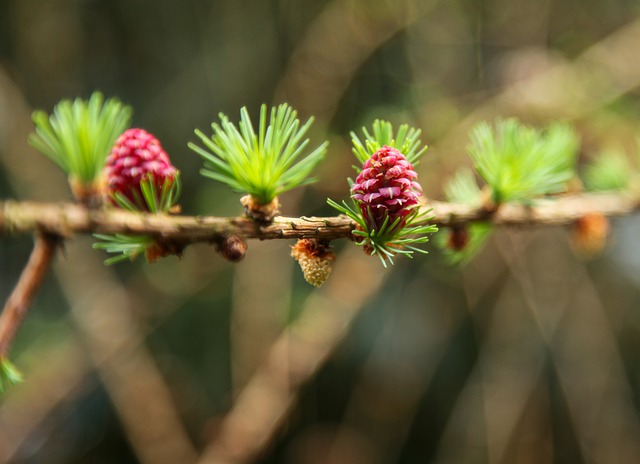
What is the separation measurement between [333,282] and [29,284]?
919 mm

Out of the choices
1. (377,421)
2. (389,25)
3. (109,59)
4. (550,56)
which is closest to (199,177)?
(109,59)

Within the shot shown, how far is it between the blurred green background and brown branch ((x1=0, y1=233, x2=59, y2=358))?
916mm

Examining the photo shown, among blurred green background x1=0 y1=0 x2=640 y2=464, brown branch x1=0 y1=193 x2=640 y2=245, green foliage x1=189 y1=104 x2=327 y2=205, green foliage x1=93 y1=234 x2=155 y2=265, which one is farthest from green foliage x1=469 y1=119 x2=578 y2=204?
blurred green background x1=0 y1=0 x2=640 y2=464

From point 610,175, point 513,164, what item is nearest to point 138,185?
point 513,164

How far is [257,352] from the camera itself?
147 cm

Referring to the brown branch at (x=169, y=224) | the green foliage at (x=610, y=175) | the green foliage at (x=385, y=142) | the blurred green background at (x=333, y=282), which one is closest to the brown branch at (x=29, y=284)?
the brown branch at (x=169, y=224)

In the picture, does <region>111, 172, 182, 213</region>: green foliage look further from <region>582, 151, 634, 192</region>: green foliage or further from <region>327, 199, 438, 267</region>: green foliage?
<region>582, 151, 634, 192</region>: green foliage

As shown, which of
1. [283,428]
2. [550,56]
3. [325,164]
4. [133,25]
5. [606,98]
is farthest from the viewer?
[133,25]

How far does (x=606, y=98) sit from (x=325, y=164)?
0.68 meters

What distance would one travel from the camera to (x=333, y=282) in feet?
3.98

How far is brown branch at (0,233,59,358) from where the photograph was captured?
32 cm

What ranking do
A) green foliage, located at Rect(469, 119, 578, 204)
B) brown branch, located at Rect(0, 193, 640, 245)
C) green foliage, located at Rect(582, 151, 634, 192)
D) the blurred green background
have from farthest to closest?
the blurred green background → green foliage, located at Rect(582, 151, 634, 192) → green foliage, located at Rect(469, 119, 578, 204) → brown branch, located at Rect(0, 193, 640, 245)

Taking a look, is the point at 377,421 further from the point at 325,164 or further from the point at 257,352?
the point at 325,164

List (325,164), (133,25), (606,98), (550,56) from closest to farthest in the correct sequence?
(606,98) < (325,164) < (550,56) < (133,25)
